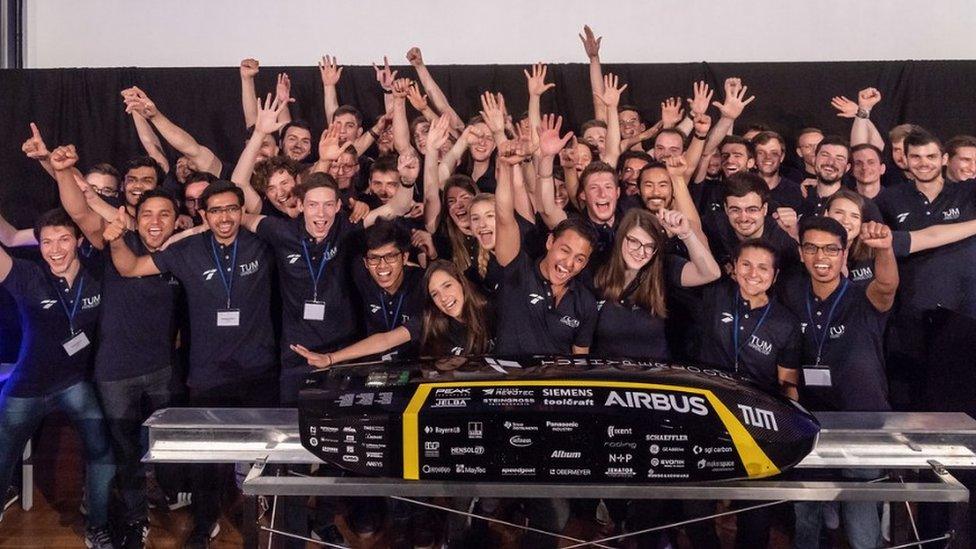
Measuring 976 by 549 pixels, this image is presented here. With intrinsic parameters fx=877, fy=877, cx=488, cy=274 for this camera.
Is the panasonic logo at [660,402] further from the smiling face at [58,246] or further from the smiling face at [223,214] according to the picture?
the smiling face at [58,246]

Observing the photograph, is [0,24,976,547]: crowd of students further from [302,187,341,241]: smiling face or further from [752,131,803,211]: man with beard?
[752,131,803,211]: man with beard

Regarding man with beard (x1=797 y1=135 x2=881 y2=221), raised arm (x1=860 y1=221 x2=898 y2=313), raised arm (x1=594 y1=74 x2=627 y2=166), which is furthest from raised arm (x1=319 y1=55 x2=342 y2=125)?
raised arm (x1=860 y1=221 x2=898 y2=313)

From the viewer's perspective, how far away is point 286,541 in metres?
2.86

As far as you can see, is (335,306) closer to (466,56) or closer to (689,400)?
(689,400)

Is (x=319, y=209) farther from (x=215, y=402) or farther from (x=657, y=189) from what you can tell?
(x=657, y=189)

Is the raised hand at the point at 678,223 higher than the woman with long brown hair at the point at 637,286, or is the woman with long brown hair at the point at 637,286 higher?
the raised hand at the point at 678,223

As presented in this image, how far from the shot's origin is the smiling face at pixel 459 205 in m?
3.66

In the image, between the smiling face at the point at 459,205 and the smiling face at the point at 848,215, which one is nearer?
the smiling face at the point at 848,215

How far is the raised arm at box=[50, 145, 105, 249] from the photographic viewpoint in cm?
319

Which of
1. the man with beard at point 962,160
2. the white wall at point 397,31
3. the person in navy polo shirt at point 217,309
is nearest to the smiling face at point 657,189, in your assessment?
the man with beard at point 962,160

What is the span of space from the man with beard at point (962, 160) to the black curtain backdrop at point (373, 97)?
1406mm

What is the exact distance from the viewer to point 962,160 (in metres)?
3.82

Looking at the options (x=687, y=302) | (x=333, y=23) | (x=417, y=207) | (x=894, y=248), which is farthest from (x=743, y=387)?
(x=333, y=23)

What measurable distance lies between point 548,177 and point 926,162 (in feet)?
5.39
